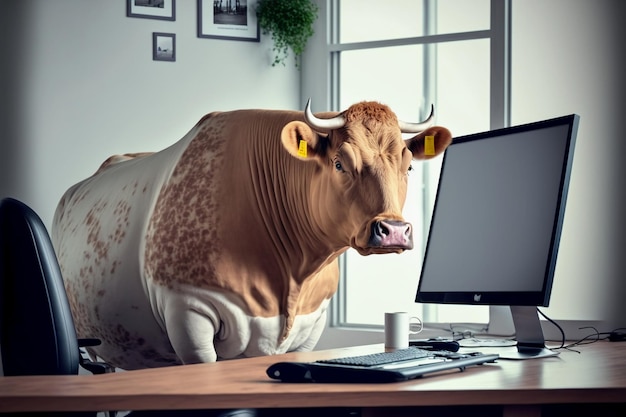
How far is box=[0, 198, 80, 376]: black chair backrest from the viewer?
222cm

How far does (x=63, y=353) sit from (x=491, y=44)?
9.25ft

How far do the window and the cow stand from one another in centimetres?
122

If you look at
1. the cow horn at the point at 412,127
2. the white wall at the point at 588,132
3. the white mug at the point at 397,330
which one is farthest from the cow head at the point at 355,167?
the white wall at the point at 588,132

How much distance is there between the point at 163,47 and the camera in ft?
15.2

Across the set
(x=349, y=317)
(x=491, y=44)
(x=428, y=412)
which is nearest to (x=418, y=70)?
(x=491, y=44)

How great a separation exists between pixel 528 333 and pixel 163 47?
9.90ft

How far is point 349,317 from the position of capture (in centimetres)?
483

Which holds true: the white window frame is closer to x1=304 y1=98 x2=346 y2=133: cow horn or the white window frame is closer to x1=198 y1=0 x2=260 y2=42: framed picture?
x1=198 y1=0 x2=260 y2=42: framed picture

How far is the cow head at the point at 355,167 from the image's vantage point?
281 cm

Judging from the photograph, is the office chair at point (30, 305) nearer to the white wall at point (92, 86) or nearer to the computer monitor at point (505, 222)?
the computer monitor at point (505, 222)

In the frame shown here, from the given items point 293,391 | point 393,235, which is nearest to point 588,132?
point 393,235

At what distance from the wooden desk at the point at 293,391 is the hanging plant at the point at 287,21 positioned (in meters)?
3.26

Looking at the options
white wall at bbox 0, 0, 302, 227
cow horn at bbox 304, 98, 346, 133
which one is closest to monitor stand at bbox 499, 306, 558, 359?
cow horn at bbox 304, 98, 346, 133

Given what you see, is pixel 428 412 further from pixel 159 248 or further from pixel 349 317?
pixel 349 317
